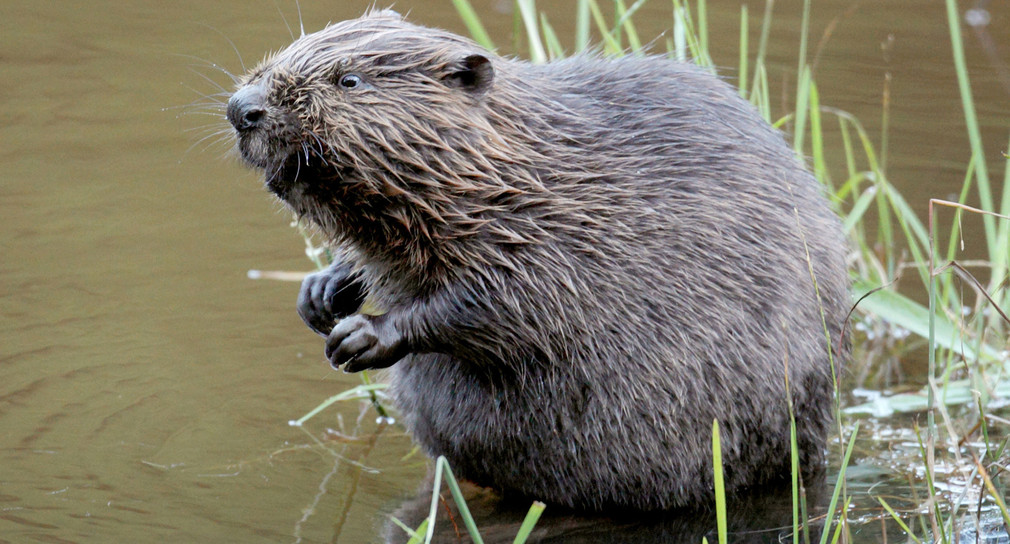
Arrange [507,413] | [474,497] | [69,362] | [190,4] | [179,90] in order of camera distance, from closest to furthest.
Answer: [507,413], [474,497], [69,362], [179,90], [190,4]

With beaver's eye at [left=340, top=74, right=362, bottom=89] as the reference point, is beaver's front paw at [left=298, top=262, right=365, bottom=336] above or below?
below

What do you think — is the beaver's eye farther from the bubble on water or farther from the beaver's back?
the bubble on water

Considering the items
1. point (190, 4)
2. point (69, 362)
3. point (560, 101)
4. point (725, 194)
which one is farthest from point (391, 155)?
point (190, 4)

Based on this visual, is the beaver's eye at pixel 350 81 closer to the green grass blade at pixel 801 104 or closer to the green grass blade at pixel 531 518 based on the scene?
the green grass blade at pixel 531 518

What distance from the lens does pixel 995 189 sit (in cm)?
579

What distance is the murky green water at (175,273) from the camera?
3.55 meters

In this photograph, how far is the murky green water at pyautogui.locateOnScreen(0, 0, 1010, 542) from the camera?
3.55 meters

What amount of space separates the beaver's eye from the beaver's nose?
19 cm

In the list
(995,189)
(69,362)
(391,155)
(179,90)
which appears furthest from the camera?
(179,90)

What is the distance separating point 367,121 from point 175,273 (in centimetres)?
199

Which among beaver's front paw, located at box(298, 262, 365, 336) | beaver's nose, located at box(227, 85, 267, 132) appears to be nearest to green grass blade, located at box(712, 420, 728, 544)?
beaver's nose, located at box(227, 85, 267, 132)

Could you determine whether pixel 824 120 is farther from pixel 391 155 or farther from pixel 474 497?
pixel 391 155

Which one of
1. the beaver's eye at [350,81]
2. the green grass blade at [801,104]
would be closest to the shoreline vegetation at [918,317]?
the green grass blade at [801,104]

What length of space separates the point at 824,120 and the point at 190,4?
3.77 metres
